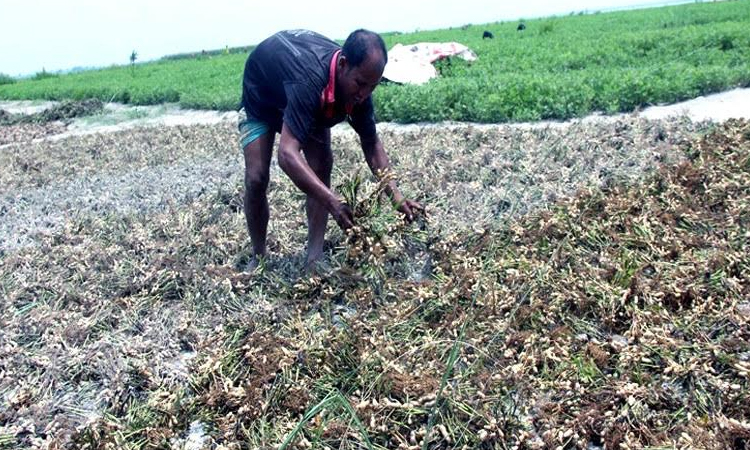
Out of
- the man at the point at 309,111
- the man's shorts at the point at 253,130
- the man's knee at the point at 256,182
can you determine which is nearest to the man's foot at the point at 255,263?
the man at the point at 309,111

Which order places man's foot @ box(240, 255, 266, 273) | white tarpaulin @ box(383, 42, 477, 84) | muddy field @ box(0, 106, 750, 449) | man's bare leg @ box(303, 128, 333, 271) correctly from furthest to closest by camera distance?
white tarpaulin @ box(383, 42, 477, 84), man's foot @ box(240, 255, 266, 273), man's bare leg @ box(303, 128, 333, 271), muddy field @ box(0, 106, 750, 449)

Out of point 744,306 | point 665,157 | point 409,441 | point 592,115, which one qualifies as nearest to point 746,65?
point 592,115

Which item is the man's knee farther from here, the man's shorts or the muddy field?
the muddy field

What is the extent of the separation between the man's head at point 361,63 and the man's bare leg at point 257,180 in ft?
2.13

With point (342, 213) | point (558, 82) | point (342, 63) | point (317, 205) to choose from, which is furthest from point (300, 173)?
point (558, 82)

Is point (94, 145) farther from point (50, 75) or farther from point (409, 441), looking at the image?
point (50, 75)

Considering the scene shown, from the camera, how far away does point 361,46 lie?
3119 mm

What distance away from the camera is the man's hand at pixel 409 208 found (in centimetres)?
362

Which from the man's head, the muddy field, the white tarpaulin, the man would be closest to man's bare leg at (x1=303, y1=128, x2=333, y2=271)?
the man

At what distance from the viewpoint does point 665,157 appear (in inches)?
208

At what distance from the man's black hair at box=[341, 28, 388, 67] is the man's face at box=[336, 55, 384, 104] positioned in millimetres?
22

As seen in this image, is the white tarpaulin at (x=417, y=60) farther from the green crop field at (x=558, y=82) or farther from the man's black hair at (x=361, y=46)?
the man's black hair at (x=361, y=46)

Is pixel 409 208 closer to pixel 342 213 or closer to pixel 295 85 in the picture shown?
pixel 342 213

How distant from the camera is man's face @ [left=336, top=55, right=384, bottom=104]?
10.3 ft
